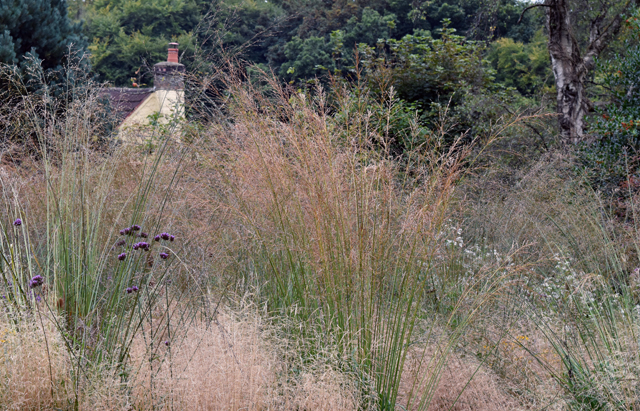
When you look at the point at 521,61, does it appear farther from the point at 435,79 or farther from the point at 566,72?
the point at 435,79

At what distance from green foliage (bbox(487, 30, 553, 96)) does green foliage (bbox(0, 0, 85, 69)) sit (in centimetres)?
1396

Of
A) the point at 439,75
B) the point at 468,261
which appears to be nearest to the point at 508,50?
the point at 439,75

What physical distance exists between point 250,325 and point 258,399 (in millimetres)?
365

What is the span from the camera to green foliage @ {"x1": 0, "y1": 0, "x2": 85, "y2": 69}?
686cm

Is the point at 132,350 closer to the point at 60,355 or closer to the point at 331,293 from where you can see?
the point at 60,355

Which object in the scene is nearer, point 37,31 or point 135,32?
point 37,31

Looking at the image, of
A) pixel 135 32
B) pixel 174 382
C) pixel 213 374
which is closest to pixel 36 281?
pixel 174 382

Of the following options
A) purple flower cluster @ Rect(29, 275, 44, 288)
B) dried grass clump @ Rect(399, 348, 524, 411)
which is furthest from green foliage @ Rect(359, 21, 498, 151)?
purple flower cluster @ Rect(29, 275, 44, 288)

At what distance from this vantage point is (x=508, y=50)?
19.0 meters

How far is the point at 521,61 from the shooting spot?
1906 centimetres

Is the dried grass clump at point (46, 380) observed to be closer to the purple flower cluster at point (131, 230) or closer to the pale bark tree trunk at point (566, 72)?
the purple flower cluster at point (131, 230)

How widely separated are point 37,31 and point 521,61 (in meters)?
16.0

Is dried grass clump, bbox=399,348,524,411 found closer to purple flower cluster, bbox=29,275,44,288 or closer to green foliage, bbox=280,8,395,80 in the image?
purple flower cluster, bbox=29,275,44,288

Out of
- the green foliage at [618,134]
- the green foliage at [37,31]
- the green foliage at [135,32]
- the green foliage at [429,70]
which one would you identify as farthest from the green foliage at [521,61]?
the green foliage at [37,31]
